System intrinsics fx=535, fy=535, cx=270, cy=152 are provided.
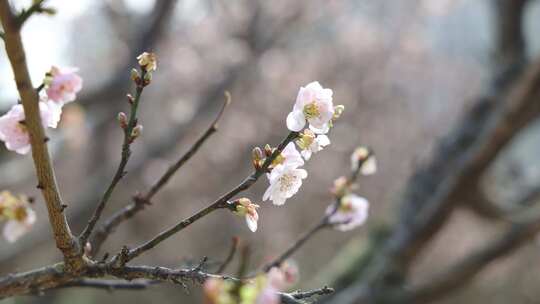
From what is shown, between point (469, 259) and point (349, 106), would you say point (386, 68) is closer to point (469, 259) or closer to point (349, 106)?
point (349, 106)

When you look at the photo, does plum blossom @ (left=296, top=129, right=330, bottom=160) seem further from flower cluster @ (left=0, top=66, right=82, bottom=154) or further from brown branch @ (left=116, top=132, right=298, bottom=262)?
flower cluster @ (left=0, top=66, right=82, bottom=154)

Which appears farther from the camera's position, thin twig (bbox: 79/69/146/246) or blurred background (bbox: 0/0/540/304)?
blurred background (bbox: 0/0/540/304)

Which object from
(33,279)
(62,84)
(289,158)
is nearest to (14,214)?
(33,279)

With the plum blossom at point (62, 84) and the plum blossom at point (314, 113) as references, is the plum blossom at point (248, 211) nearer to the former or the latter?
the plum blossom at point (314, 113)

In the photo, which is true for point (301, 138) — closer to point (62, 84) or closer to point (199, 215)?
point (199, 215)

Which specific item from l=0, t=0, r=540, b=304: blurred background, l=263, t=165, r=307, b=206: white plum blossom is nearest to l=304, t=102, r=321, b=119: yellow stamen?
l=263, t=165, r=307, b=206: white plum blossom

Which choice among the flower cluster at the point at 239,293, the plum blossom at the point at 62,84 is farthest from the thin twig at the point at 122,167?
the flower cluster at the point at 239,293
